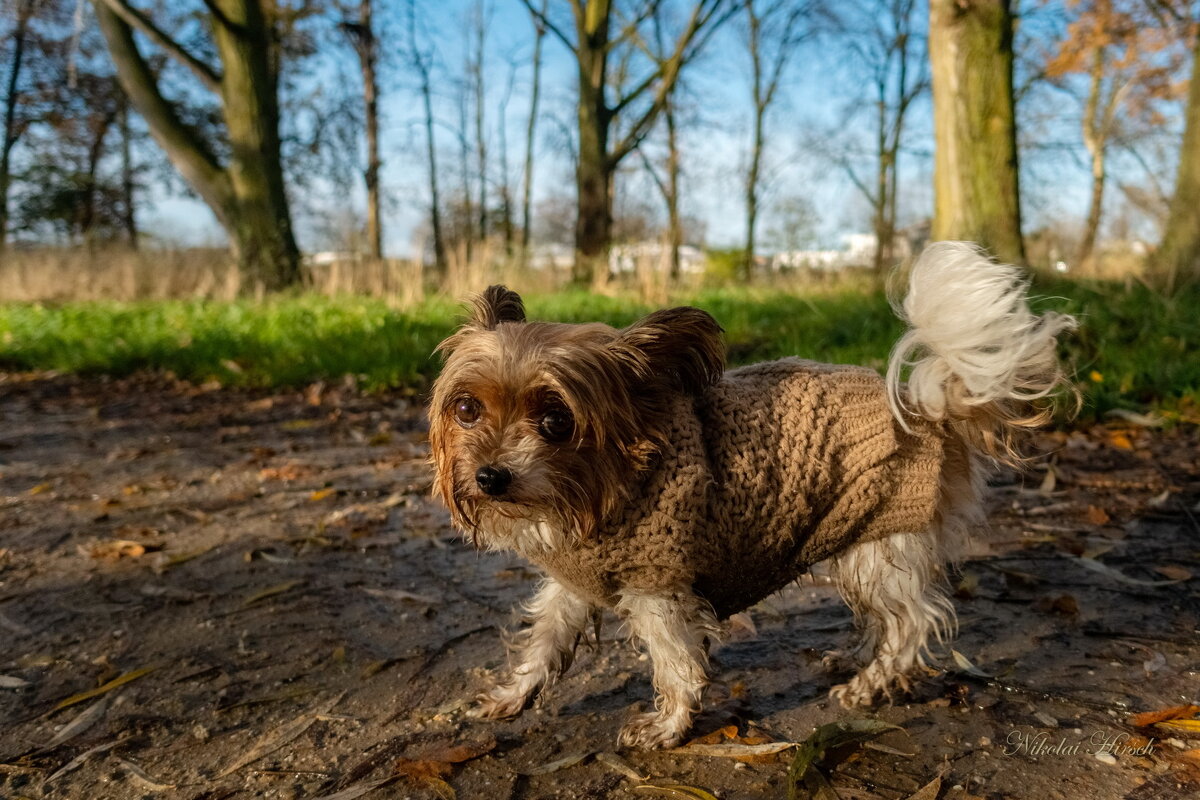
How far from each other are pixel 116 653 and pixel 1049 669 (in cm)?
343

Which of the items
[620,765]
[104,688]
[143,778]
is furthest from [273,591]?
[620,765]

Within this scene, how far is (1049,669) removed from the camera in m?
2.97

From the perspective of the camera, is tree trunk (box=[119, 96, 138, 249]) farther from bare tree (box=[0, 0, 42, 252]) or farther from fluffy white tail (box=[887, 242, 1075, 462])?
fluffy white tail (box=[887, 242, 1075, 462])

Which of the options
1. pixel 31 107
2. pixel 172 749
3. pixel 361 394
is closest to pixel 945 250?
pixel 172 749

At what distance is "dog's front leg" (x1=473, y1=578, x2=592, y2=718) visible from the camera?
2.75m

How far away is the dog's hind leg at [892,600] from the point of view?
8.97 ft

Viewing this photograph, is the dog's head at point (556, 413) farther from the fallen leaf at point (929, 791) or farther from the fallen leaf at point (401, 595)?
the fallen leaf at point (401, 595)

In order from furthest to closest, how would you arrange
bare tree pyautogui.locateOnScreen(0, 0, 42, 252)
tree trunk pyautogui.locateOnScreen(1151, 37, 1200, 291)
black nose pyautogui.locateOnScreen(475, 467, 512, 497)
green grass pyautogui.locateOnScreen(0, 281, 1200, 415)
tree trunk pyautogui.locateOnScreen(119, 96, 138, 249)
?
tree trunk pyautogui.locateOnScreen(119, 96, 138, 249) → bare tree pyautogui.locateOnScreen(0, 0, 42, 252) → tree trunk pyautogui.locateOnScreen(1151, 37, 1200, 291) → green grass pyautogui.locateOnScreen(0, 281, 1200, 415) → black nose pyautogui.locateOnScreen(475, 467, 512, 497)

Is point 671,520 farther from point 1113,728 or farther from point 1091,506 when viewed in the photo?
point 1091,506

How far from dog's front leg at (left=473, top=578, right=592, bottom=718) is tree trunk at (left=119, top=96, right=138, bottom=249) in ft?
115

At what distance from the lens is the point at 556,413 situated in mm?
2240

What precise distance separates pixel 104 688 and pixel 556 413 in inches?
76.2

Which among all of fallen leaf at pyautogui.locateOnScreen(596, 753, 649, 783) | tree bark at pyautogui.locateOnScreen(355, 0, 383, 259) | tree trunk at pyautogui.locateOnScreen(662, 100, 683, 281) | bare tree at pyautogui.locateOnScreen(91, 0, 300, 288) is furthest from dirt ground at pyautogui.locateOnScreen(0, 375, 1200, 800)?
tree trunk at pyautogui.locateOnScreen(662, 100, 683, 281)

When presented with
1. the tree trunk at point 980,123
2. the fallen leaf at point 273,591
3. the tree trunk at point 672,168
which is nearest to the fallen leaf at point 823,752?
the fallen leaf at point 273,591
